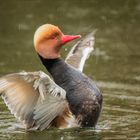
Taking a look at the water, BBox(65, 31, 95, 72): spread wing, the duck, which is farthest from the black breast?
BBox(65, 31, 95, 72): spread wing

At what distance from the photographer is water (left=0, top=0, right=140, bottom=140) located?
30.2ft

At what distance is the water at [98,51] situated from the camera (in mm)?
9218

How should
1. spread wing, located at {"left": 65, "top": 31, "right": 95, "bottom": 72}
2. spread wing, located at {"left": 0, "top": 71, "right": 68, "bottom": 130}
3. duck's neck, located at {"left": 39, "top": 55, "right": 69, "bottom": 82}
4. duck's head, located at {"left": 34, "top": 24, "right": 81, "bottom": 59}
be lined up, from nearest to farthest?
spread wing, located at {"left": 0, "top": 71, "right": 68, "bottom": 130} → duck's head, located at {"left": 34, "top": 24, "right": 81, "bottom": 59} → duck's neck, located at {"left": 39, "top": 55, "right": 69, "bottom": 82} → spread wing, located at {"left": 65, "top": 31, "right": 95, "bottom": 72}

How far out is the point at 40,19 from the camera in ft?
53.9

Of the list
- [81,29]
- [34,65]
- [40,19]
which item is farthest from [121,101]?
[40,19]

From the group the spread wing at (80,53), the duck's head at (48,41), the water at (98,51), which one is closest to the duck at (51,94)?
the duck's head at (48,41)

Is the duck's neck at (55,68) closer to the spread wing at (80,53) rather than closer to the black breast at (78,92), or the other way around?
the black breast at (78,92)

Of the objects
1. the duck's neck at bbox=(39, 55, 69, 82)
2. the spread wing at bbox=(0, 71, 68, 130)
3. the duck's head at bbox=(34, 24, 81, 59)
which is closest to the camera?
the spread wing at bbox=(0, 71, 68, 130)

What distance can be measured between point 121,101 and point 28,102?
2015 millimetres

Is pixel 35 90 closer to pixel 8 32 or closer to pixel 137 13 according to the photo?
pixel 8 32

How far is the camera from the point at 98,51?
1382 centimetres

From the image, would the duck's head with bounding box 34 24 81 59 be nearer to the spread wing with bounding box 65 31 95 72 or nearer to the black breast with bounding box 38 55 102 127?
the black breast with bounding box 38 55 102 127

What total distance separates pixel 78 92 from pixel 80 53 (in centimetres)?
162

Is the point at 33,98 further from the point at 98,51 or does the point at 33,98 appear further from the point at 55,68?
the point at 98,51
